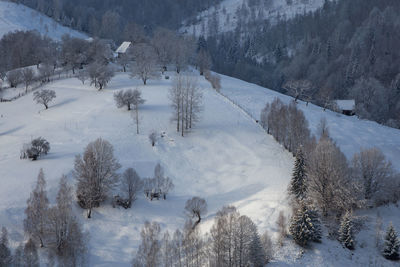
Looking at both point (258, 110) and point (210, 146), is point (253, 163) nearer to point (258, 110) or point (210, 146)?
point (210, 146)

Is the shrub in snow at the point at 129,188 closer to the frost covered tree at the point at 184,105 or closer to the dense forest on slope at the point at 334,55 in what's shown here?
Answer: the frost covered tree at the point at 184,105

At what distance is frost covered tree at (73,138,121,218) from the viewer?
2868cm

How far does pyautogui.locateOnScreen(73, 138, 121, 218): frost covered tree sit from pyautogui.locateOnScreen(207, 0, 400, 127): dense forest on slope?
44.6 metres

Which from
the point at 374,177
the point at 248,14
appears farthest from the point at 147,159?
the point at 248,14

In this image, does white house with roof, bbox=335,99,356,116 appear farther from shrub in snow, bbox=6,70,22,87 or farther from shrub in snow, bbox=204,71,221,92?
shrub in snow, bbox=6,70,22,87

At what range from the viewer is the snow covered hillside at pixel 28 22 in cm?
11256

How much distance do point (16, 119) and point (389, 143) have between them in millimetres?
53546

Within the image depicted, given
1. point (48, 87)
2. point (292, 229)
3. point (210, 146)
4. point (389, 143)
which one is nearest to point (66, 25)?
point (48, 87)

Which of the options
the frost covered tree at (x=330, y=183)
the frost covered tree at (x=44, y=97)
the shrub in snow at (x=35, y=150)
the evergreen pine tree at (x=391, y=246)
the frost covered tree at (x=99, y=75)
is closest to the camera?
the evergreen pine tree at (x=391, y=246)

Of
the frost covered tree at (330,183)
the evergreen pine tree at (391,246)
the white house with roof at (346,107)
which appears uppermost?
the white house with roof at (346,107)

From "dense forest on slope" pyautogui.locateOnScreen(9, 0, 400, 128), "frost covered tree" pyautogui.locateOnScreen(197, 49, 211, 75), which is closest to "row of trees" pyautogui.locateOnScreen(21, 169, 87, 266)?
"dense forest on slope" pyautogui.locateOnScreen(9, 0, 400, 128)

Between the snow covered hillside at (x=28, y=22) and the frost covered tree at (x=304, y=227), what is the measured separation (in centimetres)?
10899

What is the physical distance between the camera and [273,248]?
23.4m

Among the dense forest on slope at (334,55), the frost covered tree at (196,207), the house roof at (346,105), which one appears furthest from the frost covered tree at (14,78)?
the house roof at (346,105)
